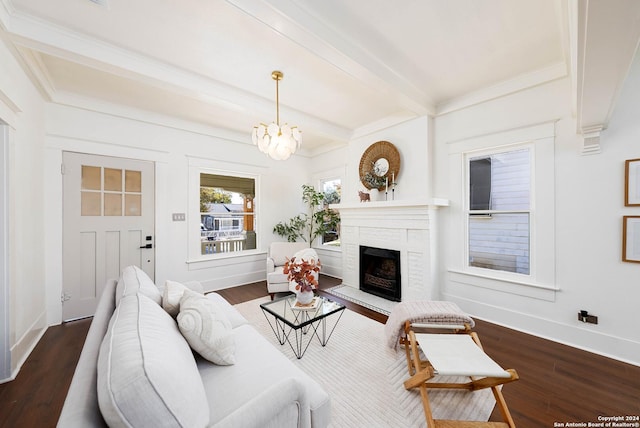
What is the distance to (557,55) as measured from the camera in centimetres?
235

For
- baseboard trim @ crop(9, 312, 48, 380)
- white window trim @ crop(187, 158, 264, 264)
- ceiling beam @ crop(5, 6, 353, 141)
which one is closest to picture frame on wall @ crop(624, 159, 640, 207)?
ceiling beam @ crop(5, 6, 353, 141)

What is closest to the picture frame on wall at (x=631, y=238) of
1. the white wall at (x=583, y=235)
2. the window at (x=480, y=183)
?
the white wall at (x=583, y=235)

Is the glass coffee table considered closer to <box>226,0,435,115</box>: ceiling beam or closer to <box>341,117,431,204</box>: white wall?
<box>341,117,431,204</box>: white wall

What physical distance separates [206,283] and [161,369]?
3584 millimetres

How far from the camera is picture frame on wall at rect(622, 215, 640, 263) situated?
7.09ft

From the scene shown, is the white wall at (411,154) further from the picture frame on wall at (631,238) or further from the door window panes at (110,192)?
the door window panes at (110,192)

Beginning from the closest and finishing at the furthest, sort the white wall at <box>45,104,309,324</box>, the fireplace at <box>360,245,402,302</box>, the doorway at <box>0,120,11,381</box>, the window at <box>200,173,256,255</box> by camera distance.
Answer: the doorway at <box>0,120,11,381</box>
the white wall at <box>45,104,309,324</box>
the fireplace at <box>360,245,402,302</box>
the window at <box>200,173,256,255</box>

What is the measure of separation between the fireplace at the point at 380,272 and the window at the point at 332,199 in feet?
3.51

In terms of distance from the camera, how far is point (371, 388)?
1.86m

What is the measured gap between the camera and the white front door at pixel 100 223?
3014 mm

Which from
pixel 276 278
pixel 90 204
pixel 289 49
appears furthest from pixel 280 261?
pixel 289 49

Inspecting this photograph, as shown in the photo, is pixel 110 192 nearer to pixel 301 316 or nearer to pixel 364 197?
pixel 301 316

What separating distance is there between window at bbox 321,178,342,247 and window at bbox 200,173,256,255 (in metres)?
1.51

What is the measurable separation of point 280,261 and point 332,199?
1.75 metres
